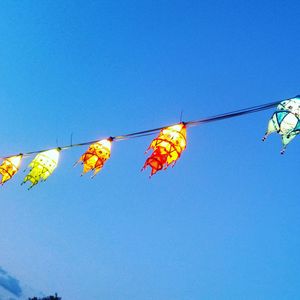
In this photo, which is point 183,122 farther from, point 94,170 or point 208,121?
point 94,170

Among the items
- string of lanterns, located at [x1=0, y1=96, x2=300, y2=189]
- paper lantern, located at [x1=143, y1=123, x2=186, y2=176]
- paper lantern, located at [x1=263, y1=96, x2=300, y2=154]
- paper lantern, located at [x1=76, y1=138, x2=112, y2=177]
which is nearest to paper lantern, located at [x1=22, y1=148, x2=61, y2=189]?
string of lanterns, located at [x1=0, y1=96, x2=300, y2=189]

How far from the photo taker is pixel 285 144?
591cm

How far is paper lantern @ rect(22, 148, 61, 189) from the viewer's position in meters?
10.1

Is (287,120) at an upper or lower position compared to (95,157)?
lower

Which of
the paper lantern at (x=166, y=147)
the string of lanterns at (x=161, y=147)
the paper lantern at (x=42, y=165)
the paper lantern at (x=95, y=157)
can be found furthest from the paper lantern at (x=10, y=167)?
the paper lantern at (x=166, y=147)

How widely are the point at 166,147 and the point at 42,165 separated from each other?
14.5ft

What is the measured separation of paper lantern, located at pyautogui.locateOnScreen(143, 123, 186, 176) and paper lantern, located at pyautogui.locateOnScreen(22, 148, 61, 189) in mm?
3823

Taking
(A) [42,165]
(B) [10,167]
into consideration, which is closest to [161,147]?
A: (A) [42,165]

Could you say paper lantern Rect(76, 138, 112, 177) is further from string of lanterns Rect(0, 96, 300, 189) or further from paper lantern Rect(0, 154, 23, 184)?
paper lantern Rect(0, 154, 23, 184)

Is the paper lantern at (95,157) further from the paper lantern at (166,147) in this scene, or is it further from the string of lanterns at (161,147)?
the paper lantern at (166,147)

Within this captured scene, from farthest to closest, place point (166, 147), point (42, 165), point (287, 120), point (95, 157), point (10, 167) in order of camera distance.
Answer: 1. point (10, 167)
2. point (42, 165)
3. point (95, 157)
4. point (166, 147)
5. point (287, 120)

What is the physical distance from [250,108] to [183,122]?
1.74 metres

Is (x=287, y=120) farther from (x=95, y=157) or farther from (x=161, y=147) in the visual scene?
(x=95, y=157)

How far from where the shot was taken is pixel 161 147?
25.0 ft
